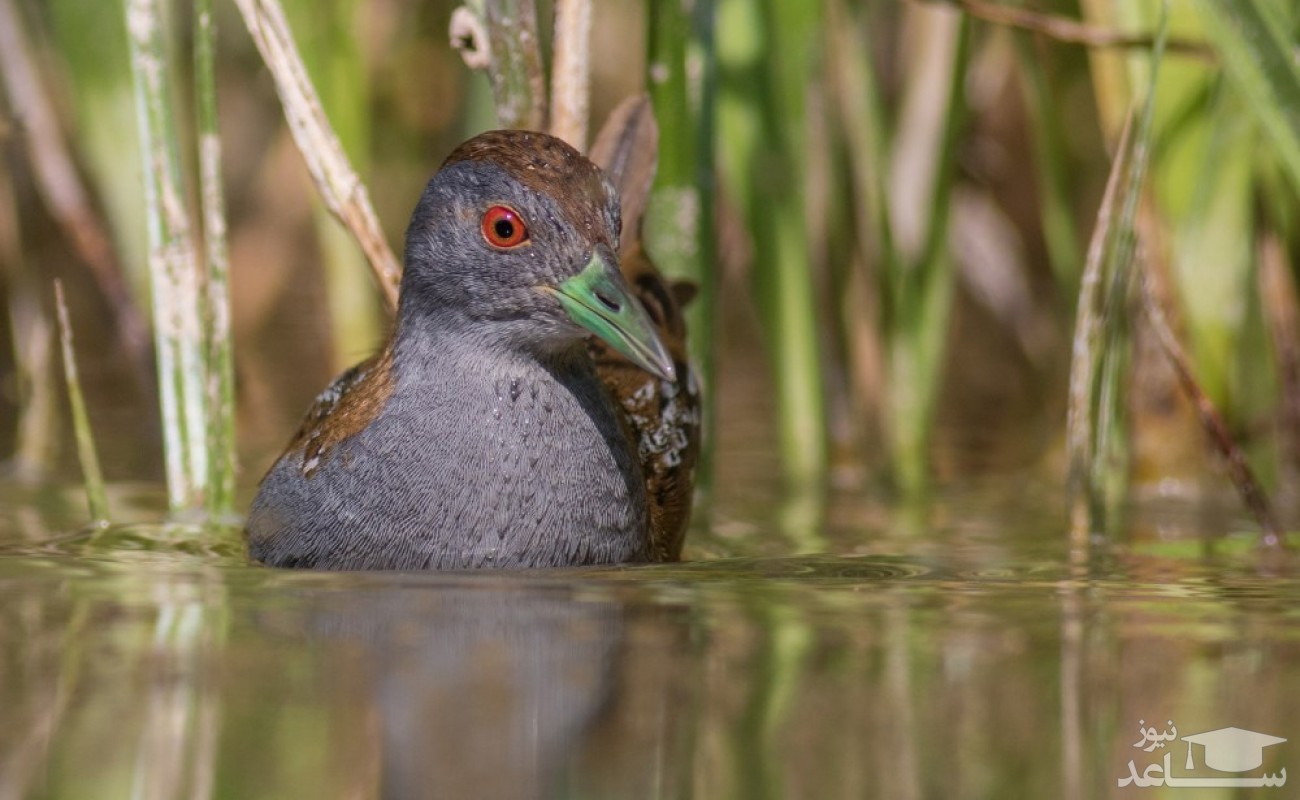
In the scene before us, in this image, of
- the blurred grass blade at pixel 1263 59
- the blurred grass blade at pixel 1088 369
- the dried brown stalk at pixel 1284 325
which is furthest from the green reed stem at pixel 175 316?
the dried brown stalk at pixel 1284 325

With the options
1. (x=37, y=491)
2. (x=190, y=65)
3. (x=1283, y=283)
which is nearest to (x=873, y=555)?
(x=1283, y=283)

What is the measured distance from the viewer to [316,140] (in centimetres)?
337

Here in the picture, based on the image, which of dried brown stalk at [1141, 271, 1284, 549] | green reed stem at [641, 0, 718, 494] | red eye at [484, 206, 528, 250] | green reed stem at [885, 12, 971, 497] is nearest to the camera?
red eye at [484, 206, 528, 250]

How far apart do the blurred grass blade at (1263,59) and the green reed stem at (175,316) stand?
6.45 ft

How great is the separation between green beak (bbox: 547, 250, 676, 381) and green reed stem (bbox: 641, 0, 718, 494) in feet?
3.10

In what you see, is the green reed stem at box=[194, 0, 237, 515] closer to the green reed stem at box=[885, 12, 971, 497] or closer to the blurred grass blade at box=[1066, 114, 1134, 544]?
the blurred grass blade at box=[1066, 114, 1134, 544]

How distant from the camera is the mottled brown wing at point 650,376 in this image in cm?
340

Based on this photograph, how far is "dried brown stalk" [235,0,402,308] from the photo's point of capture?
3295 millimetres

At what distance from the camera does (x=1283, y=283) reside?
427cm

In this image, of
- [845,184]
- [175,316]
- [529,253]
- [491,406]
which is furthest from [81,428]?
[845,184]

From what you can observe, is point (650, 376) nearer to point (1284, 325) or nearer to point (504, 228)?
point (504, 228)

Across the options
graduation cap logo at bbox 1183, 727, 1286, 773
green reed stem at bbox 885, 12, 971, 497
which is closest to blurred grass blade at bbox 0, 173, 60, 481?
green reed stem at bbox 885, 12, 971, 497

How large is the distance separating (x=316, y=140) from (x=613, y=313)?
0.87 m

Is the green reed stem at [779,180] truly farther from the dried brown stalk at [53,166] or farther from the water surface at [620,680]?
the dried brown stalk at [53,166]
